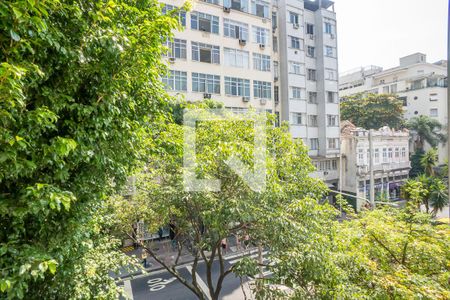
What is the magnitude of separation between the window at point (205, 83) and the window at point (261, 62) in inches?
149

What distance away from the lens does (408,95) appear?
41688mm

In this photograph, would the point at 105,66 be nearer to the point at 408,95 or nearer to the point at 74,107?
the point at 74,107

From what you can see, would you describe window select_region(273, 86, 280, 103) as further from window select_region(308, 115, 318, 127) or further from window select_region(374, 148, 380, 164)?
window select_region(374, 148, 380, 164)

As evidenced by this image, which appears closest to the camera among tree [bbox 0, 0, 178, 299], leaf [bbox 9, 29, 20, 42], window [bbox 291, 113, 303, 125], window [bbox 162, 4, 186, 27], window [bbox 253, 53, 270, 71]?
leaf [bbox 9, 29, 20, 42]

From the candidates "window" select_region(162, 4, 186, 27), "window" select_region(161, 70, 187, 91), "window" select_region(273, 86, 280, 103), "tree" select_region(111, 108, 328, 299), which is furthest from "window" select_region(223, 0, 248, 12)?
"tree" select_region(111, 108, 328, 299)

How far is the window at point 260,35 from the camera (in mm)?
23188

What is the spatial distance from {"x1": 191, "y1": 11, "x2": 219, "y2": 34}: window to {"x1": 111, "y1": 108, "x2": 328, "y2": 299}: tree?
44.8 ft

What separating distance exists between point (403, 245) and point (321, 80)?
71.9 ft

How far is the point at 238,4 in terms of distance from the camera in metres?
22.5

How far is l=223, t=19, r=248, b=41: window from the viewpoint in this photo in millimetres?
21859

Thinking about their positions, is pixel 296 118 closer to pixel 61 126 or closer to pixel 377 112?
pixel 377 112

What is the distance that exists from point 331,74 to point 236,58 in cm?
1067

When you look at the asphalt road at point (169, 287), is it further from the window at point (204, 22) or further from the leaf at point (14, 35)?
the window at point (204, 22)

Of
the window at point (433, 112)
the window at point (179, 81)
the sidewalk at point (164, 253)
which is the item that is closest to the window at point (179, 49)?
the window at point (179, 81)
